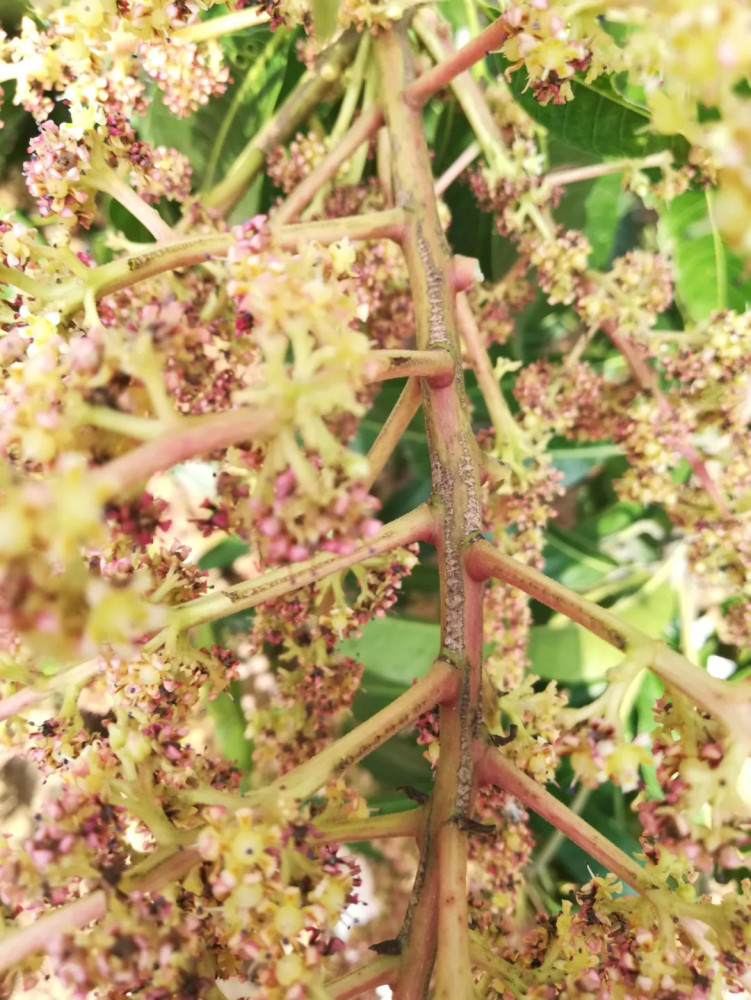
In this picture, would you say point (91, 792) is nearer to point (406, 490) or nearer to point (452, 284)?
point (452, 284)

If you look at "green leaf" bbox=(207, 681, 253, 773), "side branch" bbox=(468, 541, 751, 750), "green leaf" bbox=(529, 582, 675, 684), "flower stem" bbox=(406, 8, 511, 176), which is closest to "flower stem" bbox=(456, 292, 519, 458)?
"flower stem" bbox=(406, 8, 511, 176)

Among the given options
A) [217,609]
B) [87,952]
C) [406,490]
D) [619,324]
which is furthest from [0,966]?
[406,490]

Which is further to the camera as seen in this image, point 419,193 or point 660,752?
point 419,193

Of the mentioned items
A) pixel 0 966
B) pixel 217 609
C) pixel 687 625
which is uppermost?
pixel 217 609

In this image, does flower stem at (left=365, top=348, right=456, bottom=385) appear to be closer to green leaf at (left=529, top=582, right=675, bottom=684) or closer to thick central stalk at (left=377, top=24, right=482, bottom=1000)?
thick central stalk at (left=377, top=24, right=482, bottom=1000)

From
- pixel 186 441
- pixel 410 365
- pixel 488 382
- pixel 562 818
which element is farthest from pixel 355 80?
pixel 562 818

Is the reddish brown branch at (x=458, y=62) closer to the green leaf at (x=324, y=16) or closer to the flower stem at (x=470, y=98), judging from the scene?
the flower stem at (x=470, y=98)
